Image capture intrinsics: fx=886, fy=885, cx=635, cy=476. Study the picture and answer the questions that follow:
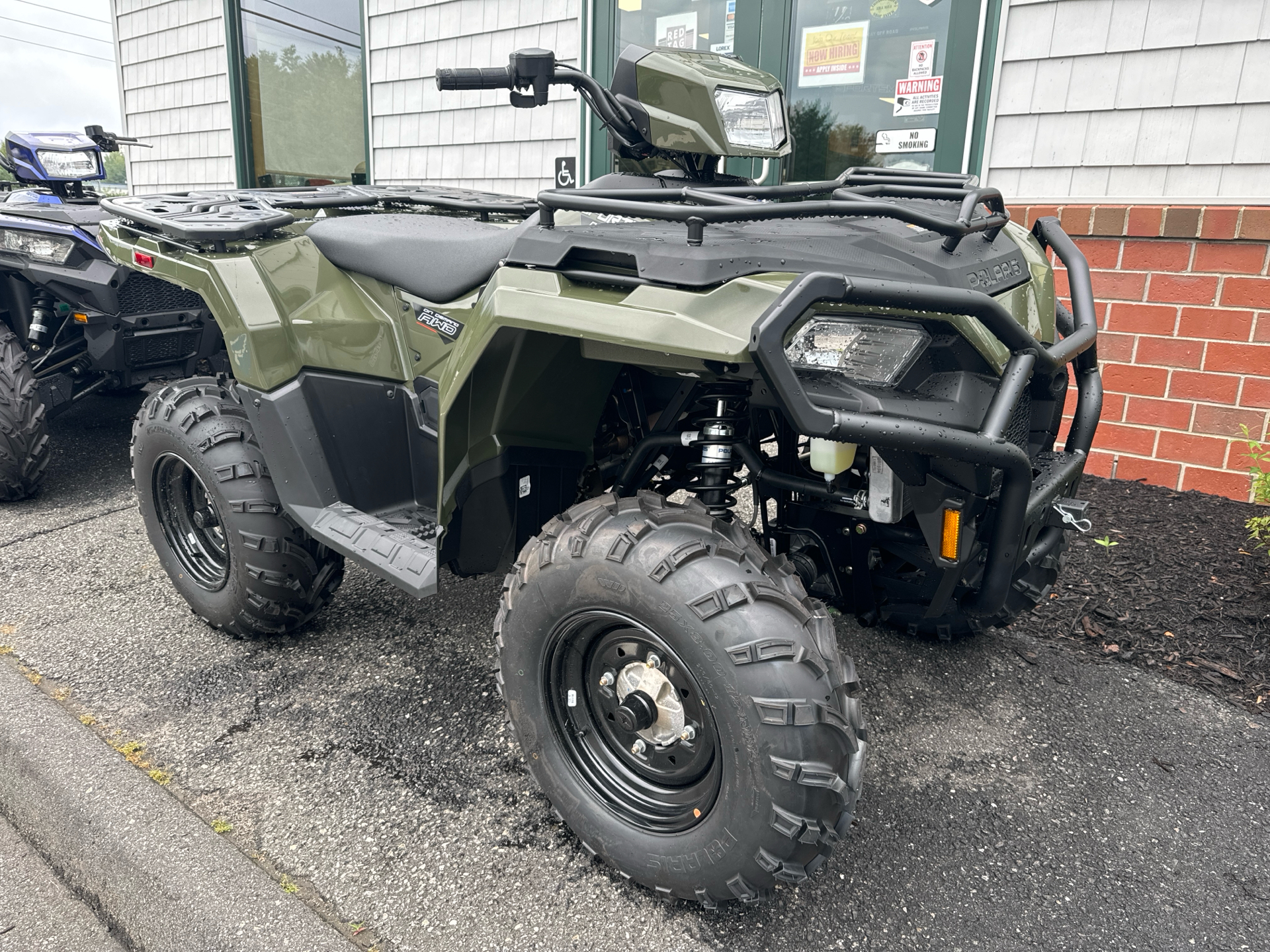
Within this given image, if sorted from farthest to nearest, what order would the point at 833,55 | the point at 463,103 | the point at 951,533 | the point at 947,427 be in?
the point at 463,103 < the point at 833,55 < the point at 951,533 < the point at 947,427

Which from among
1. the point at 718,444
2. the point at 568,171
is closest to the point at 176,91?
the point at 568,171

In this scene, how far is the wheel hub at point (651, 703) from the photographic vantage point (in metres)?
1.91

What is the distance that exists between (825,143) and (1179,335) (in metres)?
2.33

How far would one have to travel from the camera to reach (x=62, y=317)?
4.81m

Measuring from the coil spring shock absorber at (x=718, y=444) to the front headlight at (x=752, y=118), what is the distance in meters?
0.71

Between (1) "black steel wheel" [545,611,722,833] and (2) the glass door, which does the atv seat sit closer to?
(1) "black steel wheel" [545,611,722,833]

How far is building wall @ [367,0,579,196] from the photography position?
6598 mm

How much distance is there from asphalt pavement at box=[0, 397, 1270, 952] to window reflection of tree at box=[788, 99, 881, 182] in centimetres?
322

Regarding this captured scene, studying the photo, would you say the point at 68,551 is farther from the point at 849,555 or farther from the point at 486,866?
the point at 849,555

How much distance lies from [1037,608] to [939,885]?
5.58ft

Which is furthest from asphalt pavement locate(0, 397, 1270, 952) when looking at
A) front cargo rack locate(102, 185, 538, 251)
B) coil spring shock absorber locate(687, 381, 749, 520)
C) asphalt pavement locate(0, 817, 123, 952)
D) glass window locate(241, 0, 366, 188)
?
glass window locate(241, 0, 366, 188)

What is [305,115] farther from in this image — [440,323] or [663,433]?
[663,433]

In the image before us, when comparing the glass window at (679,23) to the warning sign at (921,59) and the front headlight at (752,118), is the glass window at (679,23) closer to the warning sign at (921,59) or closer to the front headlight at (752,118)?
the warning sign at (921,59)

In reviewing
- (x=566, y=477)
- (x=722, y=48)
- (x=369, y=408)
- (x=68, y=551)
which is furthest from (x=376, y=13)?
(x=566, y=477)
